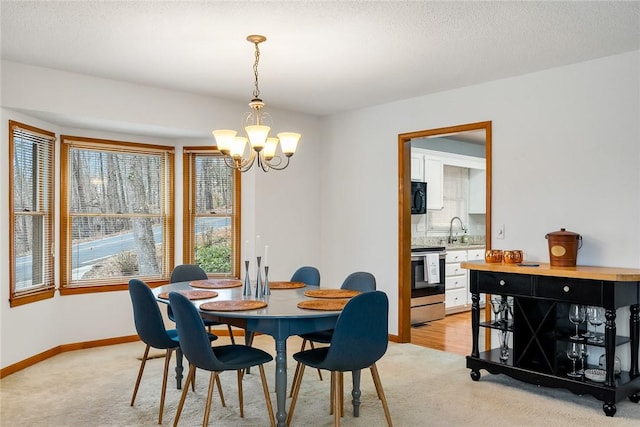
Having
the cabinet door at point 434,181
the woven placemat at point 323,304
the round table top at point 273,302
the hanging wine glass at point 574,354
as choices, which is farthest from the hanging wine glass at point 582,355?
the cabinet door at point 434,181

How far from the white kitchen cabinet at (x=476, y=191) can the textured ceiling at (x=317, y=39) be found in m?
3.53

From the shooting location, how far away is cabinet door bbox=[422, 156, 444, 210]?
7.08 metres

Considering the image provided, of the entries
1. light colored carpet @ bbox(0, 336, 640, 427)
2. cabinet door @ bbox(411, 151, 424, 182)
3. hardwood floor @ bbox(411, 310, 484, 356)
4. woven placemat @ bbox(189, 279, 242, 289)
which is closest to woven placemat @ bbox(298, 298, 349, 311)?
light colored carpet @ bbox(0, 336, 640, 427)

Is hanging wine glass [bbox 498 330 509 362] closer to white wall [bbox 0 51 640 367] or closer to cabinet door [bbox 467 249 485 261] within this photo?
white wall [bbox 0 51 640 367]

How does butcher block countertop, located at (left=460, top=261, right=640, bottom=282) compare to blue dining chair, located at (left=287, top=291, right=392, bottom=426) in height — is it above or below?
above

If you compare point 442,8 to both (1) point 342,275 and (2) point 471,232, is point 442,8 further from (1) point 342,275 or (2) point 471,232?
(2) point 471,232

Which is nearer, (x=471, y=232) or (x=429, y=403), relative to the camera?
(x=429, y=403)

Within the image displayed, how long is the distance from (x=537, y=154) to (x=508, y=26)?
1.35m

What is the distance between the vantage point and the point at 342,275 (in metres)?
5.97

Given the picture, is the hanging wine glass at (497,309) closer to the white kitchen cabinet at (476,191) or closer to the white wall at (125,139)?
the white wall at (125,139)

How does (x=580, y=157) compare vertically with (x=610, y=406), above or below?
above

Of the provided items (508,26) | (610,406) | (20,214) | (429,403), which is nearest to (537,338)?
(610,406)

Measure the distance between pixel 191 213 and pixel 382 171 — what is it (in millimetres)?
2070

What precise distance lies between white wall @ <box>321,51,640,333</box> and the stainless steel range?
2.81ft
